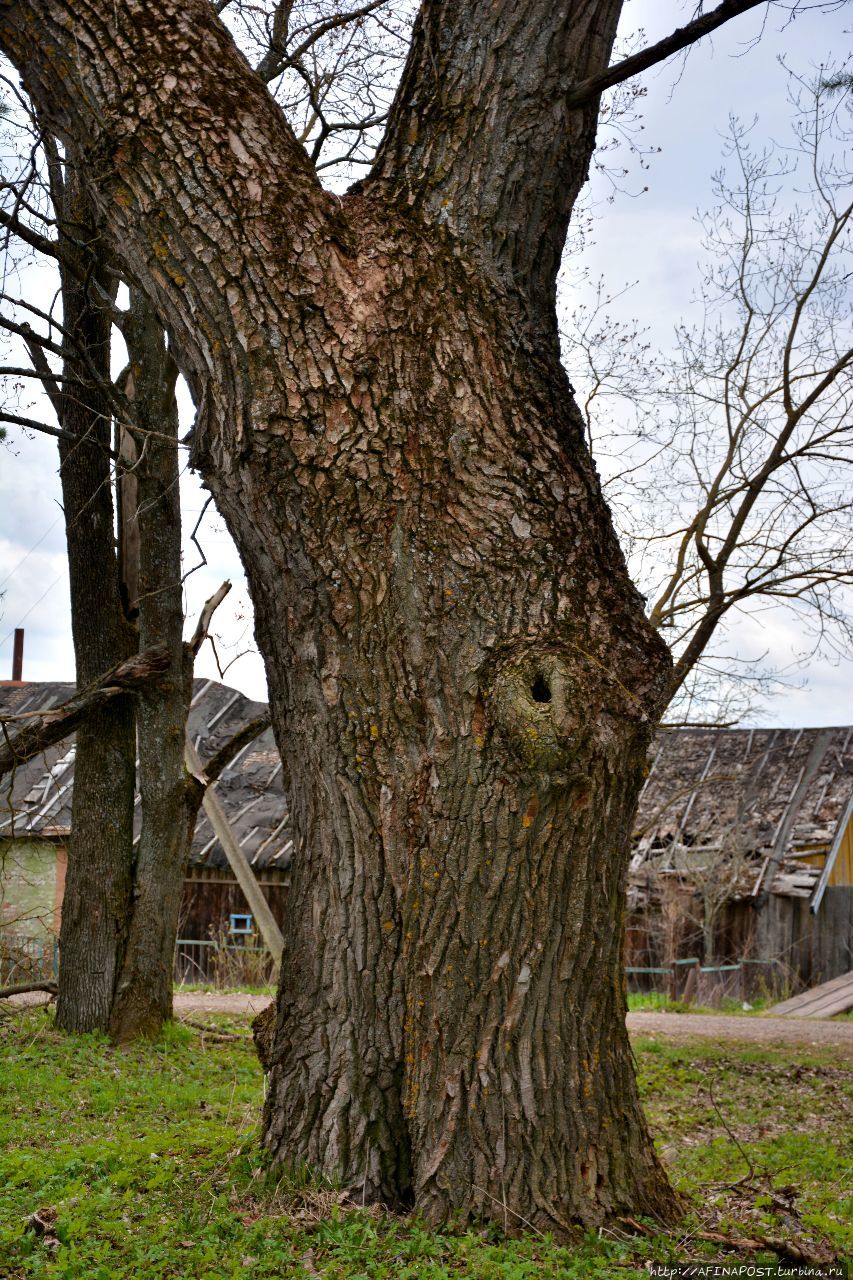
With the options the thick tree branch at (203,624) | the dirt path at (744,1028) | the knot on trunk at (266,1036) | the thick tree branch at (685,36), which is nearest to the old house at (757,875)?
the dirt path at (744,1028)

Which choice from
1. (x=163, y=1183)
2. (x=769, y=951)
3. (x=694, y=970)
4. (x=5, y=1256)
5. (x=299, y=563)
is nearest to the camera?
(x=5, y=1256)

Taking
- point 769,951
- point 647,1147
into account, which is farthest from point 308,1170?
point 769,951

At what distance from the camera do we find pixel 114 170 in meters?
3.58

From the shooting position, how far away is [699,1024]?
1213cm

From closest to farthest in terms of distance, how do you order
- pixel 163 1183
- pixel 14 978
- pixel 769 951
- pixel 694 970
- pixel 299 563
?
pixel 299 563, pixel 163 1183, pixel 14 978, pixel 694 970, pixel 769 951

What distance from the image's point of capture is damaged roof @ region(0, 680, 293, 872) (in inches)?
724

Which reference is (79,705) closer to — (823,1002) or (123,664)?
(123,664)

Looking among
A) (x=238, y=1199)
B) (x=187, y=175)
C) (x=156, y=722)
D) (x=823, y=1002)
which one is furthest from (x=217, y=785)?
(x=187, y=175)

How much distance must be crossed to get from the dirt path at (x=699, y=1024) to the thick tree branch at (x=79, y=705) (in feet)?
10.1

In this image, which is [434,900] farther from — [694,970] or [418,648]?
[694,970]

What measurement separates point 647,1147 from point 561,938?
884 mm

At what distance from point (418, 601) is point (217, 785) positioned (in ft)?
56.9

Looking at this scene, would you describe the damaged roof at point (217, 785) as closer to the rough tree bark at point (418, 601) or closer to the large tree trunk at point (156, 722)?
the large tree trunk at point (156, 722)

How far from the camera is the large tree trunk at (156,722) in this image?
7969mm
